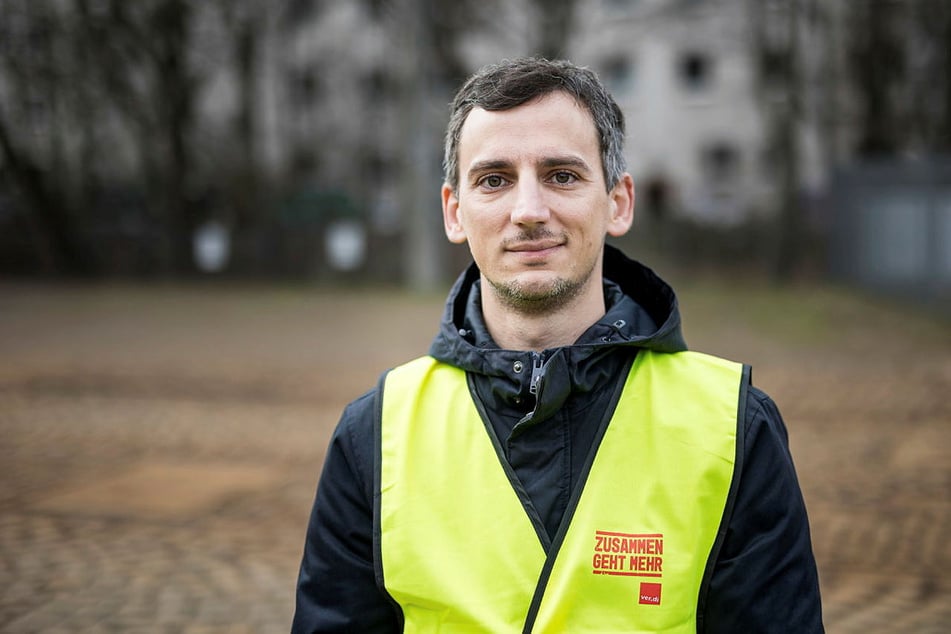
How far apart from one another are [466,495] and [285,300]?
19.8m

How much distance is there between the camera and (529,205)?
2369 mm

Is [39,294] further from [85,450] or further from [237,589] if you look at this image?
[237,589]

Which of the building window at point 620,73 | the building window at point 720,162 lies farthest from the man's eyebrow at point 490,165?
the building window at point 620,73

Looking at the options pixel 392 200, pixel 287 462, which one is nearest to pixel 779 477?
pixel 287 462

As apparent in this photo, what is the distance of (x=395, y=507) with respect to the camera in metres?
2.31

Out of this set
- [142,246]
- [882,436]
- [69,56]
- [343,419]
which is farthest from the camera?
[142,246]

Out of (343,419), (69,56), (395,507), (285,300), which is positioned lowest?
(285,300)

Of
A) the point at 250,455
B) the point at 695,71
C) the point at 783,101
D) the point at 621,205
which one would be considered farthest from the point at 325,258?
the point at 621,205

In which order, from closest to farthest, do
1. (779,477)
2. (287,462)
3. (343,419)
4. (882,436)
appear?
(779,477) → (343,419) → (287,462) → (882,436)

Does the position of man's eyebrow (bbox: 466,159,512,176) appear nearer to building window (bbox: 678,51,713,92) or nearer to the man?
the man

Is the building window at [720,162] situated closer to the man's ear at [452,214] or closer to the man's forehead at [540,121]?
the man's ear at [452,214]

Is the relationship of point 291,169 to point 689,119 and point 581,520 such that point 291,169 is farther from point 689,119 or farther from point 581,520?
point 581,520

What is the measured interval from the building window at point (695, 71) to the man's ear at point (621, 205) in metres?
40.4

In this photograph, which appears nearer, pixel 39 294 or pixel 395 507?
pixel 395 507
